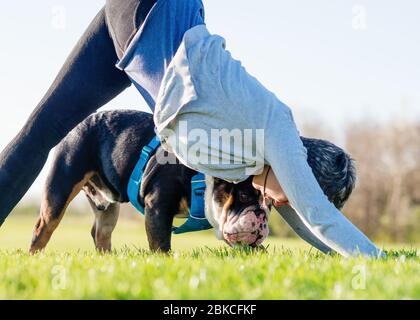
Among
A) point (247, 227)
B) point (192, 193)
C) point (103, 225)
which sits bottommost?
point (103, 225)

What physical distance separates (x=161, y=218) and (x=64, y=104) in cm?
116

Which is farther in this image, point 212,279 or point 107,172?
point 107,172

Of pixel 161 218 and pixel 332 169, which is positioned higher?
pixel 332 169

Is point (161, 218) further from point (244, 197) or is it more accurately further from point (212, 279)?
point (212, 279)

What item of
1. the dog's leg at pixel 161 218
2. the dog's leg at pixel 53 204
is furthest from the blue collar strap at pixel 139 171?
the dog's leg at pixel 53 204

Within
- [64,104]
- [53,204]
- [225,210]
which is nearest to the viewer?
[64,104]

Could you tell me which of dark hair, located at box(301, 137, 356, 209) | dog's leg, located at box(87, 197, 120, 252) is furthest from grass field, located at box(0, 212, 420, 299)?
dog's leg, located at box(87, 197, 120, 252)

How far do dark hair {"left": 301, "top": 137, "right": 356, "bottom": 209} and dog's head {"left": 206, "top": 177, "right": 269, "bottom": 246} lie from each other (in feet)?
1.69

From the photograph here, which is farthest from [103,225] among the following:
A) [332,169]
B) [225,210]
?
[332,169]

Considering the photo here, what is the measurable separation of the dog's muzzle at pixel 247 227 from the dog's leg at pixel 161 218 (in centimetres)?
45

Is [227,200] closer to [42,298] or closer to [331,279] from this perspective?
[331,279]

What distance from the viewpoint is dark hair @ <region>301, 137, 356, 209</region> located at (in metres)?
4.31

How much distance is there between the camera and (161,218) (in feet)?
15.9

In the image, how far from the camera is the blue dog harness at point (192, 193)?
16.0 feet
